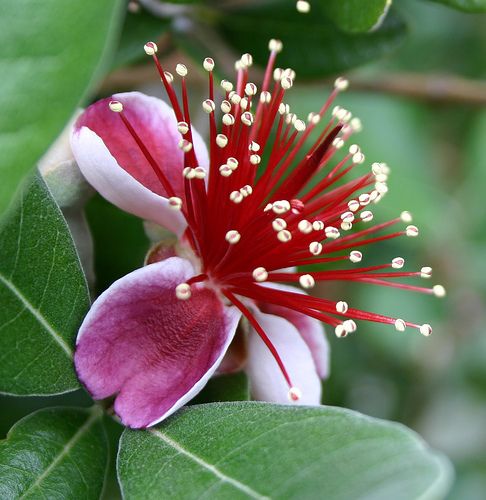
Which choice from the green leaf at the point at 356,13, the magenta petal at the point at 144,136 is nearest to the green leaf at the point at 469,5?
the green leaf at the point at 356,13

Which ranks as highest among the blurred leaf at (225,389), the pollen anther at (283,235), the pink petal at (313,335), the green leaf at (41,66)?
the green leaf at (41,66)

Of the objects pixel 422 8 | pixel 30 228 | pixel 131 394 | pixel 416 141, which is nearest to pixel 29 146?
pixel 30 228

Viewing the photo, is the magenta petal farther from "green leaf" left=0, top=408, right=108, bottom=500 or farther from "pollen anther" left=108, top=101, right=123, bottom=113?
"green leaf" left=0, top=408, right=108, bottom=500

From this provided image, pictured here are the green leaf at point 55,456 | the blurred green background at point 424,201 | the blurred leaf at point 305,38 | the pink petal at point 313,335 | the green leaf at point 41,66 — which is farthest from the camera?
the blurred green background at point 424,201

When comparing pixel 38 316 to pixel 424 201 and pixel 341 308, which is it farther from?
pixel 424 201

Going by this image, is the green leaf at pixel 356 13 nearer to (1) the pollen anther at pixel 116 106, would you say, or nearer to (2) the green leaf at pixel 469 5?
(2) the green leaf at pixel 469 5

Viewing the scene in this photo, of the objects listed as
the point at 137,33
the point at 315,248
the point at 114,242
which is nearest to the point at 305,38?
the point at 137,33

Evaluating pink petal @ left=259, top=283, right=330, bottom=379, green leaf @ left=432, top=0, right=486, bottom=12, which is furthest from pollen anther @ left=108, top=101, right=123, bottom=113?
green leaf @ left=432, top=0, right=486, bottom=12
